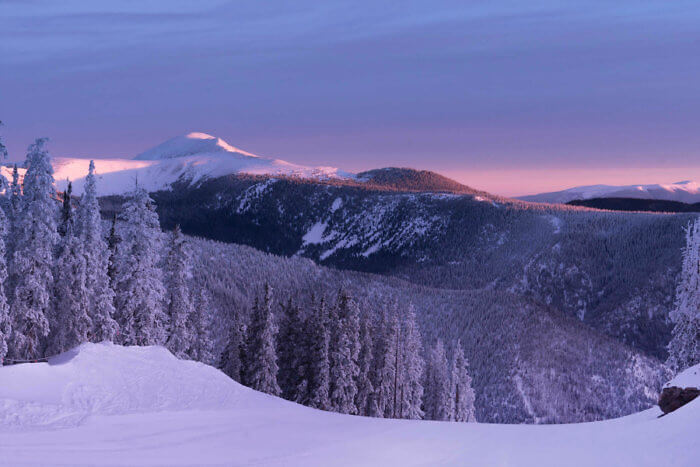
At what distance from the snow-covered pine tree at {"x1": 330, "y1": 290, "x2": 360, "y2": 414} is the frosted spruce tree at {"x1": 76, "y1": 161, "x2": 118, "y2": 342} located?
56.6 feet

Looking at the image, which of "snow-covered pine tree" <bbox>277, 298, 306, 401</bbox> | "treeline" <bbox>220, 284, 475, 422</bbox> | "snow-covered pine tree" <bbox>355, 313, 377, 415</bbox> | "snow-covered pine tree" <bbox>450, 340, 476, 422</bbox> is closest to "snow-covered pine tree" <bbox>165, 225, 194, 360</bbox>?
"treeline" <bbox>220, 284, 475, 422</bbox>

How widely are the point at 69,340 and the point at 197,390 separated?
51.3 ft

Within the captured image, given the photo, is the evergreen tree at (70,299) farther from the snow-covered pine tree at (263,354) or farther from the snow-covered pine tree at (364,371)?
the snow-covered pine tree at (364,371)

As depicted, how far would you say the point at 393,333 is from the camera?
5900 cm

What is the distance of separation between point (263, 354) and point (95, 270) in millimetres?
13470

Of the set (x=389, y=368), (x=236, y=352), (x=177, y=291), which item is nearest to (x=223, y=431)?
(x=177, y=291)

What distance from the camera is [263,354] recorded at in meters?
46.0

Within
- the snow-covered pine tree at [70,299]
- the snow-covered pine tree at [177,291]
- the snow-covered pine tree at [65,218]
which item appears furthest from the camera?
the snow-covered pine tree at [177,291]

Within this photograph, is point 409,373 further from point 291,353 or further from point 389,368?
point 291,353

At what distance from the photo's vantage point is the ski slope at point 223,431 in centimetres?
1683

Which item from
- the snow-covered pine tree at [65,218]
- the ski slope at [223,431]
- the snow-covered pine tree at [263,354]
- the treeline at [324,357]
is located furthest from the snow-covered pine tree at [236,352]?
the ski slope at [223,431]

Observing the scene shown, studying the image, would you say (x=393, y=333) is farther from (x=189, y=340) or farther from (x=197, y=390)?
(x=197, y=390)

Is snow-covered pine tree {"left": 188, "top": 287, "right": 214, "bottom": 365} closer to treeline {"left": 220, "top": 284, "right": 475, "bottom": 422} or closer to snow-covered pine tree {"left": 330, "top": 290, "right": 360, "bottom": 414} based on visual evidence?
treeline {"left": 220, "top": 284, "right": 475, "bottom": 422}

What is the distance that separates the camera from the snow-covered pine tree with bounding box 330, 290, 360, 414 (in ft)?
162
